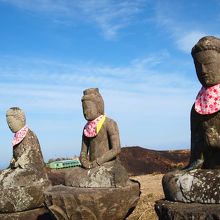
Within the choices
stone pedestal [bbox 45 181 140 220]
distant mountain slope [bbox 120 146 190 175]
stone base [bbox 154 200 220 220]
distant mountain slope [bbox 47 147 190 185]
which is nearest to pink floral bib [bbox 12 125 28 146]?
stone pedestal [bbox 45 181 140 220]

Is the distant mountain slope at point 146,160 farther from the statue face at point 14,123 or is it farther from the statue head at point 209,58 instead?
the statue head at point 209,58

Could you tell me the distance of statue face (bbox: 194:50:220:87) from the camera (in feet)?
14.3

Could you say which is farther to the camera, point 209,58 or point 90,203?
point 90,203

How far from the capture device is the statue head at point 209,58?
4.34m

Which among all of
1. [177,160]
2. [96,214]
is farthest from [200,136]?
[177,160]

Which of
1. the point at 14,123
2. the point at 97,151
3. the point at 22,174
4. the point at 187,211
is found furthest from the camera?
the point at 14,123

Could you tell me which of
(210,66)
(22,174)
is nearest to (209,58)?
(210,66)

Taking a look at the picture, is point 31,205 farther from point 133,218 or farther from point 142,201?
point 142,201

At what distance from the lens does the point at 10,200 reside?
21.8 feet

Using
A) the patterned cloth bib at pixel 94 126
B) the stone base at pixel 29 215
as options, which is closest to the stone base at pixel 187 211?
the patterned cloth bib at pixel 94 126

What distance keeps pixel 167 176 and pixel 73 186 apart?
6.56 ft

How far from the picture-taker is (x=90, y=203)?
5.39m

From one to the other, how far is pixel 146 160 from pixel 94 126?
735 centimetres

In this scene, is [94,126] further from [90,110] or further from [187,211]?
[187,211]
